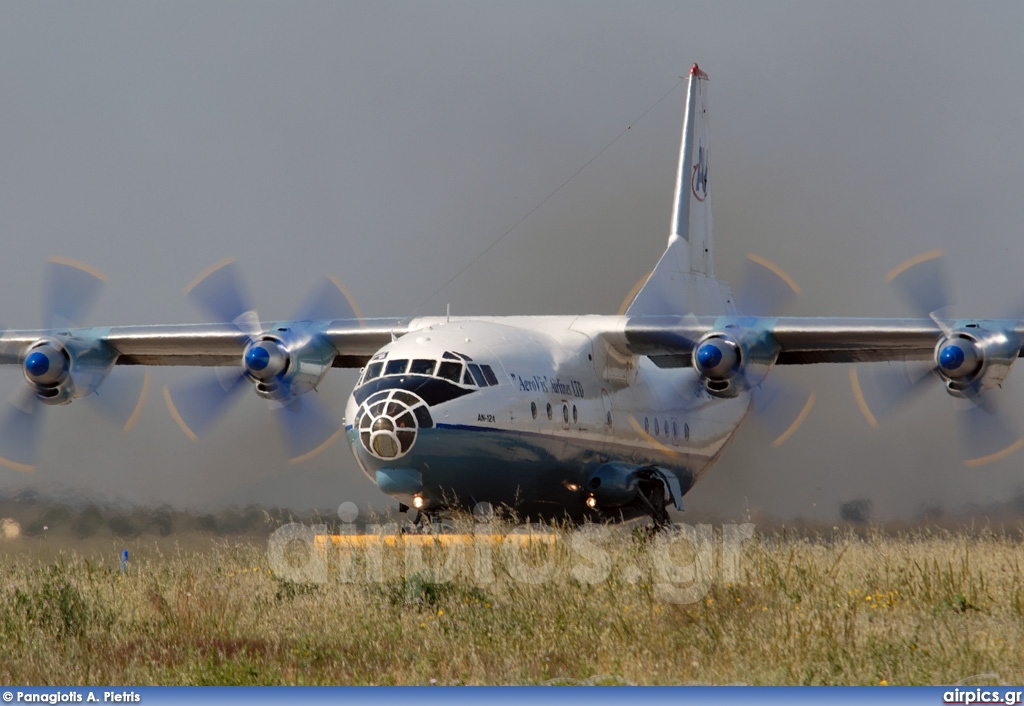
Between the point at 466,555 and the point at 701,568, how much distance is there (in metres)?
2.55

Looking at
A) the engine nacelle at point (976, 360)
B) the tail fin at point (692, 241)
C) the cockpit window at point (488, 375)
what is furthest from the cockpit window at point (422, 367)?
the engine nacelle at point (976, 360)

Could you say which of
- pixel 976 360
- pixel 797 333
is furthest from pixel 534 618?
pixel 797 333

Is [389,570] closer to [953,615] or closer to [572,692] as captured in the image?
[953,615]

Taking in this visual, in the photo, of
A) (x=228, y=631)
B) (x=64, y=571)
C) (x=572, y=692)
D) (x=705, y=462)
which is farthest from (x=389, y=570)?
(x=705, y=462)

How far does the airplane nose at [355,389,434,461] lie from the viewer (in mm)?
15992

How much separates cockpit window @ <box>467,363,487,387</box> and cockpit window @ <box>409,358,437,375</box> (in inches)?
20.9

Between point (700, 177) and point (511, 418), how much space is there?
12.3 meters

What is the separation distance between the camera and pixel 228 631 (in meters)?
11.2

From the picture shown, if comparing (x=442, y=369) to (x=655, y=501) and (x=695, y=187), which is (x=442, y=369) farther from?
(x=695, y=187)

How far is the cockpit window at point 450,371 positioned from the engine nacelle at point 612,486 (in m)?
3.37

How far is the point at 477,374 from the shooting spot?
56.2ft

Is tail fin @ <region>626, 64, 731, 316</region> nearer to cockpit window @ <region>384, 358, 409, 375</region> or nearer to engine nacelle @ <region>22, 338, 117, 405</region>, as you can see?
cockpit window @ <region>384, 358, 409, 375</region>

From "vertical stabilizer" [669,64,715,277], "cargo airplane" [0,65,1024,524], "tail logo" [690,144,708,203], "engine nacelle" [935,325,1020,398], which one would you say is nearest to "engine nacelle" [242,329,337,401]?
"cargo airplane" [0,65,1024,524]

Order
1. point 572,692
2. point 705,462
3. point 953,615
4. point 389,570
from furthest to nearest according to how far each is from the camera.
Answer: point 705,462 < point 389,570 < point 953,615 < point 572,692
